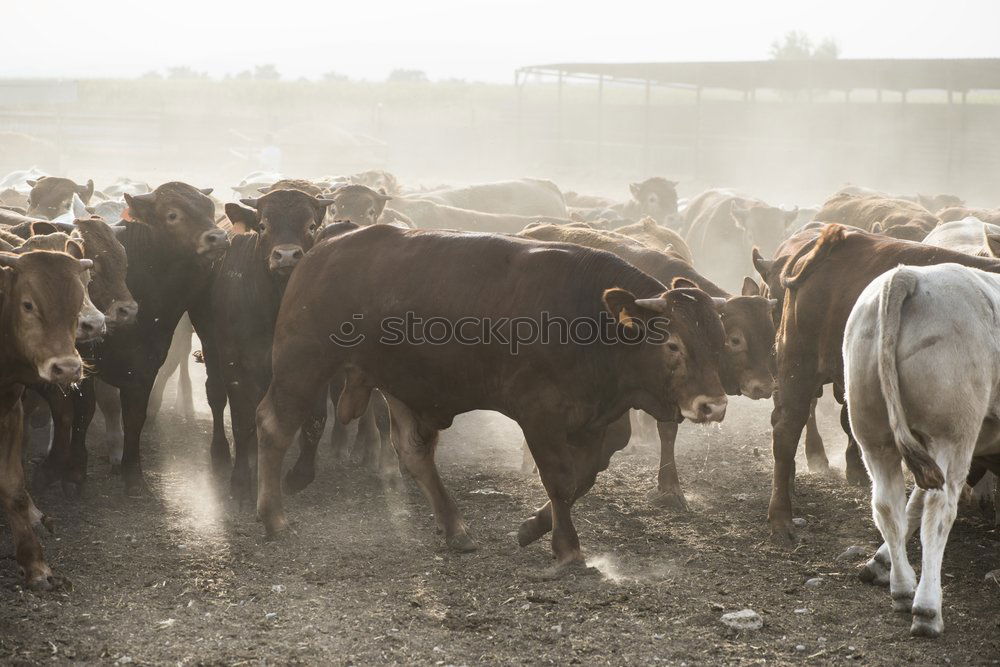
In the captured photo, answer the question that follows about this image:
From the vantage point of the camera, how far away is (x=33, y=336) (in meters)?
5.50

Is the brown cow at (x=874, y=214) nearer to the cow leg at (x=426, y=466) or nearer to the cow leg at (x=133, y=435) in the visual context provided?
the cow leg at (x=426, y=466)

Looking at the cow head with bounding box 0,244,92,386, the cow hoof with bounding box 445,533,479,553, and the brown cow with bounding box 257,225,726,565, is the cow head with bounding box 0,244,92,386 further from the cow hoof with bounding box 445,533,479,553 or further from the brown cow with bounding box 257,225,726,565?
the cow hoof with bounding box 445,533,479,553

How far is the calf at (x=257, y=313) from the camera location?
740cm

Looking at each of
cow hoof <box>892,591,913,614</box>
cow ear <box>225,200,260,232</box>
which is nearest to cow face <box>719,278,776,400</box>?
cow hoof <box>892,591,913,614</box>

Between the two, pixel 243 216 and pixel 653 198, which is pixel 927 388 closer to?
pixel 243 216

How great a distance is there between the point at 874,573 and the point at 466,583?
2086 millimetres

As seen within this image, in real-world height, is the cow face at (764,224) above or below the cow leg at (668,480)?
above

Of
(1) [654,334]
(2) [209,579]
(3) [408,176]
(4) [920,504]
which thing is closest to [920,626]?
(4) [920,504]

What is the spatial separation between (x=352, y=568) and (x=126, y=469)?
2.11 metres

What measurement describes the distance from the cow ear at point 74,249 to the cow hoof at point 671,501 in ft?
12.5

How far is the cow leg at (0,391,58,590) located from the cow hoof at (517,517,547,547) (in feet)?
8.01

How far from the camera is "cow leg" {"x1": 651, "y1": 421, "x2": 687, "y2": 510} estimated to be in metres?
7.24

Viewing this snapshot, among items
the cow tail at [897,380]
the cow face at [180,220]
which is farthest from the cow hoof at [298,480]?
the cow tail at [897,380]

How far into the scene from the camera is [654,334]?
5.82 meters
